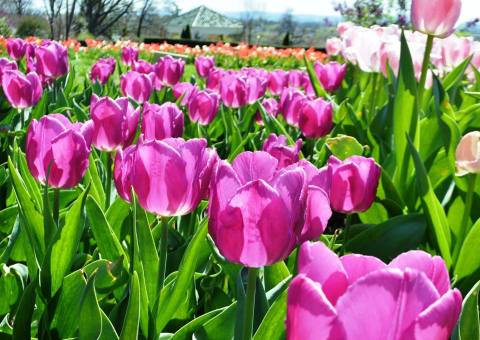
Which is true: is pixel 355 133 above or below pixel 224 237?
below

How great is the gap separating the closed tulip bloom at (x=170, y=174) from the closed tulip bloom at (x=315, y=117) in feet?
4.21

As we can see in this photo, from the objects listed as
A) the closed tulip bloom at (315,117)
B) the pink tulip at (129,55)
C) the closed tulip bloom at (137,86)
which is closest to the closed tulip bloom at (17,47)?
the pink tulip at (129,55)

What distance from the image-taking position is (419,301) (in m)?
0.50

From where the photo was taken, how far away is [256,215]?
0.78 m

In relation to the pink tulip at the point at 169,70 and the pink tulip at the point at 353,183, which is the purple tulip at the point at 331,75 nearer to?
the pink tulip at the point at 169,70

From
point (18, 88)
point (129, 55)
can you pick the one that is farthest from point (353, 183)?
point (129, 55)

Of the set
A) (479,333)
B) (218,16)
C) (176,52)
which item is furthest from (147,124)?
(218,16)

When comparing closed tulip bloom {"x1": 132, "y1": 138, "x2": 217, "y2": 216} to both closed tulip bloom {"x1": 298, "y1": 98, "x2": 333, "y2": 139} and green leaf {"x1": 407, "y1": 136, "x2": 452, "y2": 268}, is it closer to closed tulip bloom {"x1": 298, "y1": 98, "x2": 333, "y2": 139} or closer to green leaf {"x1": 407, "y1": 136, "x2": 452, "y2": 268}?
green leaf {"x1": 407, "y1": 136, "x2": 452, "y2": 268}

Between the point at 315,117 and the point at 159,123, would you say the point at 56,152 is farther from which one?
the point at 315,117

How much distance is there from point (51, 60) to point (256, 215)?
2.43 m

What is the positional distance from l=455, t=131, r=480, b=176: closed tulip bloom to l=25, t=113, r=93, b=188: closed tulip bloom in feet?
2.37

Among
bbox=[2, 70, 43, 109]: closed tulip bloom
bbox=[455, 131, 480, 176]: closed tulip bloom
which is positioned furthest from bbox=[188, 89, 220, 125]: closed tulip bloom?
bbox=[455, 131, 480, 176]: closed tulip bloom

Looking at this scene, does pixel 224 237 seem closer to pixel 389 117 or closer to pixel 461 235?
pixel 461 235

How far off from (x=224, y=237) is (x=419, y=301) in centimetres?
34
